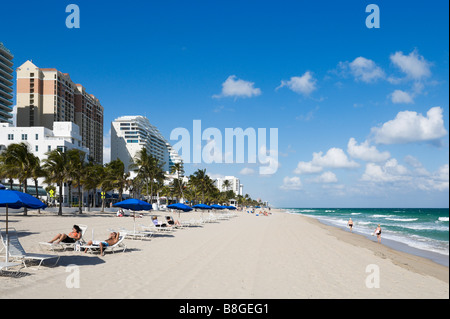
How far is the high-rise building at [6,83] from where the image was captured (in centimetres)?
9150

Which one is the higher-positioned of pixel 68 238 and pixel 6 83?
pixel 6 83

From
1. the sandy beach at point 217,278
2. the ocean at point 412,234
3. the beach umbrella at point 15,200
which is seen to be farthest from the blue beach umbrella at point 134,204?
the ocean at point 412,234

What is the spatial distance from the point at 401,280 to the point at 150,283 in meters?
6.43

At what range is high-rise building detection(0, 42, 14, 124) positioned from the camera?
3602 inches

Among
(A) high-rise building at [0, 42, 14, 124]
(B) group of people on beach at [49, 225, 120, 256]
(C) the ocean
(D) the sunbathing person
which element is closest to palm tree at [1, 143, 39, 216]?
(D) the sunbathing person

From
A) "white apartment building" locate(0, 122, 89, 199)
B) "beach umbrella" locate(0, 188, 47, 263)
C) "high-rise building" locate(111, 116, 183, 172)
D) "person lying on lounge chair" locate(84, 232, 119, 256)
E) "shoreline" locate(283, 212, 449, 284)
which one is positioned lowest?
"shoreline" locate(283, 212, 449, 284)

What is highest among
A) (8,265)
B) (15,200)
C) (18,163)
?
(18,163)

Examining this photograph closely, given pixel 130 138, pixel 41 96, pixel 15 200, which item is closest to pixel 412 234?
pixel 15 200

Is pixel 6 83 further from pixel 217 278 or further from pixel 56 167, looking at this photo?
pixel 217 278

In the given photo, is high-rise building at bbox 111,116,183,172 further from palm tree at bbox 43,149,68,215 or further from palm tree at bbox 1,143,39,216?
palm tree at bbox 1,143,39,216

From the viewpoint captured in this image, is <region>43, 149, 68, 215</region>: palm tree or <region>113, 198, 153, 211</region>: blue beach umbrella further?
<region>43, 149, 68, 215</region>: palm tree

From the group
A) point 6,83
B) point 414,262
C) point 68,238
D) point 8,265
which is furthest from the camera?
point 6,83

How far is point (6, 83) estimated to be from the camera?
9512cm
